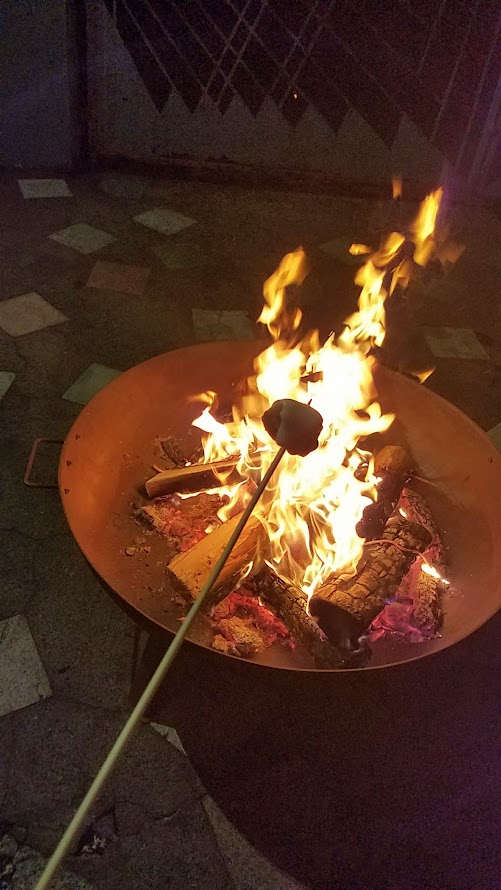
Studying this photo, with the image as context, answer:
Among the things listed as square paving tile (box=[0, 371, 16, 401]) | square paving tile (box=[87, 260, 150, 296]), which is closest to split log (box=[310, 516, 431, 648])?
square paving tile (box=[0, 371, 16, 401])

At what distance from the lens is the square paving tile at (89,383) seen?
355 centimetres

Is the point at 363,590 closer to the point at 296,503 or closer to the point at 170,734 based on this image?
the point at 296,503

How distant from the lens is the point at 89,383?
365 centimetres

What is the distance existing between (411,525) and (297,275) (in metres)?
2.90

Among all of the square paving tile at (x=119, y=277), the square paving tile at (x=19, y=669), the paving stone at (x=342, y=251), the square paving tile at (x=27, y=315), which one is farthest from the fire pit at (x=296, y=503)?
the paving stone at (x=342, y=251)

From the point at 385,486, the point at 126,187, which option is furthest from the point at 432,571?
the point at 126,187

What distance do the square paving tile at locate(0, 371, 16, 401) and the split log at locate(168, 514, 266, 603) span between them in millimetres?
1799

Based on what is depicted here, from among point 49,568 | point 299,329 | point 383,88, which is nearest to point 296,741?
point 49,568

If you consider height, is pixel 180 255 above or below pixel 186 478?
below

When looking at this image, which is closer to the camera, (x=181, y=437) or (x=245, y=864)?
(x=245, y=864)

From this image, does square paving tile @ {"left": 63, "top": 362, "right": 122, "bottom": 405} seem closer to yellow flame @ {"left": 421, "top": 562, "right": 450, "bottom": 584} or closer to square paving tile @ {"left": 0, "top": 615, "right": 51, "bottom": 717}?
square paving tile @ {"left": 0, "top": 615, "right": 51, "bottom": 717}

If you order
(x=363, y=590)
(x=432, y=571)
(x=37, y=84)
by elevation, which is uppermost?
(x=37, y=84)

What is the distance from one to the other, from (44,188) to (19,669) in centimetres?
426

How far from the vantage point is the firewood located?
2566 mm
